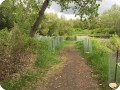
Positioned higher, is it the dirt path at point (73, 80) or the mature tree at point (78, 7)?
the mature tree at point (78, 7)

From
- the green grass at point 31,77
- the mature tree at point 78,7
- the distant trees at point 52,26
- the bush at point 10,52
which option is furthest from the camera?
the distant trees at point 52,26

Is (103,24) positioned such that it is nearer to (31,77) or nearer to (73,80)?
(73,80)

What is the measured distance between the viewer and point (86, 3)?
20469 millimetres

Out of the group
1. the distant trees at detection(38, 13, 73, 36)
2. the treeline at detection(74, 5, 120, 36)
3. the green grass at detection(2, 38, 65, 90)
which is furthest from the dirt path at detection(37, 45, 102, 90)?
the distant trees at detection(38, 13, 73, 36)

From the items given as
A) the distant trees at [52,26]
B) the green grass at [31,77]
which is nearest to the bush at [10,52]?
the green grass at [31,77]

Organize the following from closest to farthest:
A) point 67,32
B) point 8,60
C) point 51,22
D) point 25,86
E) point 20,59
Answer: point 25,86 → point 8,60 → point 20,59 → point 51,22 → point 67,32

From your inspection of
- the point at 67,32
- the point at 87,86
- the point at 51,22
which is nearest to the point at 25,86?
the point at 87,86

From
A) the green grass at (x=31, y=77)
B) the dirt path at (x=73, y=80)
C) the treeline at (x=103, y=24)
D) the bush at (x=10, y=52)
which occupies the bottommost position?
the dirt path at (x=73, y=80)

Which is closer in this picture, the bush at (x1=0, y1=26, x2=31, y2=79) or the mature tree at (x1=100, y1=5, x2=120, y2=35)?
the bush at (x1=0, y1=26, x2=31, y2=79)

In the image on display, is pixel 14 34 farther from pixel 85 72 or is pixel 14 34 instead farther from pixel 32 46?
pixel 32 46

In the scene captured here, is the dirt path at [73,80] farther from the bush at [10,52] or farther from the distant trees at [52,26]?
the distant trees at [52,26]

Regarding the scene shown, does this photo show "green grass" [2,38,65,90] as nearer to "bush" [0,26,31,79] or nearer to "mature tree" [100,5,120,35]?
"bush" [0,26,31,79]

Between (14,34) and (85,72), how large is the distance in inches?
137

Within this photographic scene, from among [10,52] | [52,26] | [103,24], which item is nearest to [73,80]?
[10,52]
